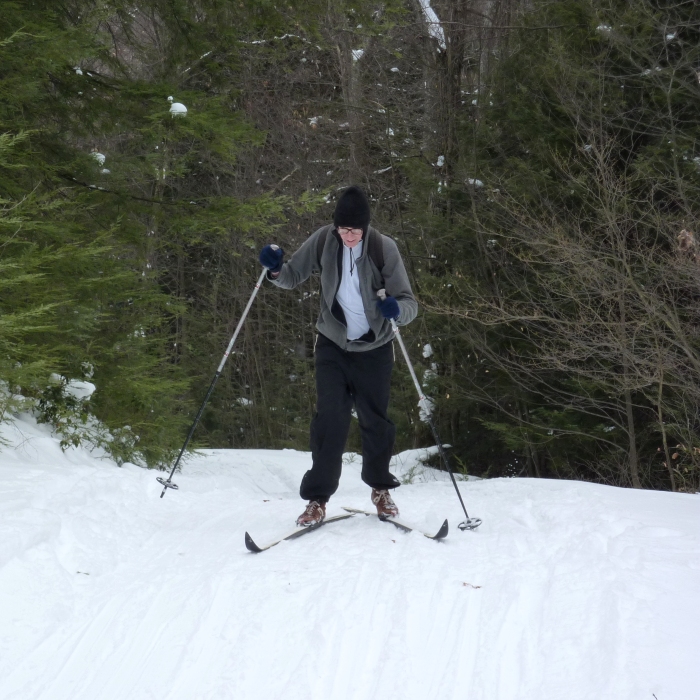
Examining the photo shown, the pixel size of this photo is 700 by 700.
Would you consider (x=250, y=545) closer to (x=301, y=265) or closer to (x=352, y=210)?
(x=301, y=265)

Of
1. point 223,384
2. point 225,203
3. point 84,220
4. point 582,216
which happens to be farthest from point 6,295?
point 223,384

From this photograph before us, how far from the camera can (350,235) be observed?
16.0ft

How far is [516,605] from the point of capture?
3.63 metres

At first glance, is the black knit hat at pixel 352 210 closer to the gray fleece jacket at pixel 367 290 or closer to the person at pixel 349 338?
the person at pixel 349 338

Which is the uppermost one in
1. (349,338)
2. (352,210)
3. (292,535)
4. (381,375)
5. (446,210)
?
(446,210)

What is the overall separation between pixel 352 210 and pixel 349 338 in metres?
0.79

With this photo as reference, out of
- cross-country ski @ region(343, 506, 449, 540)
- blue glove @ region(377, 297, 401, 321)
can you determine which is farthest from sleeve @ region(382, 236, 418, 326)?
cross-country ski @ region(343, 506, 449, 540)

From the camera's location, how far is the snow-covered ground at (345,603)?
3.06 metres

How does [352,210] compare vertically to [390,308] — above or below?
above

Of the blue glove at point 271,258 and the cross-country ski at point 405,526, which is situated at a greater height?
the blue glove at point 271,258

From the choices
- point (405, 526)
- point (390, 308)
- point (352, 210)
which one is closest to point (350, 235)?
point (352, 210)

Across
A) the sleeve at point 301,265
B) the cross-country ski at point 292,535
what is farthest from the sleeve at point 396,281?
the cross-country ski at point 292,535

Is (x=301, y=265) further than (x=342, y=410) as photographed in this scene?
Yes

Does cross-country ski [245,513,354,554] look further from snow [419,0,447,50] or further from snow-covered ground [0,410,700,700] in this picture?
snow [419,0,447,50]
